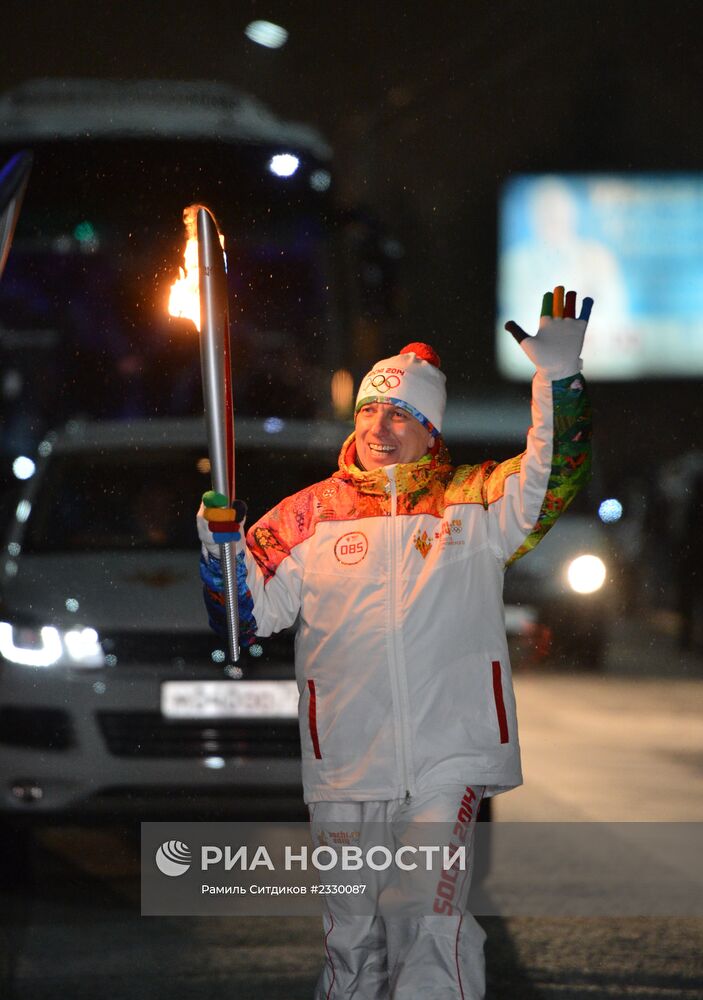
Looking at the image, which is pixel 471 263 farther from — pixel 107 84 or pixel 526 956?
pixel 526 956

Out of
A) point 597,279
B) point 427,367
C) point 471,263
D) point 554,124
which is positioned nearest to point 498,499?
point 427,367

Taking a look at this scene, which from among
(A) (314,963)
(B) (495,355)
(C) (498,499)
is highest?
(B) (495,355)

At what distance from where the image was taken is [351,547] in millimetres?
3611

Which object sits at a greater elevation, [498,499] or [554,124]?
[554,124]

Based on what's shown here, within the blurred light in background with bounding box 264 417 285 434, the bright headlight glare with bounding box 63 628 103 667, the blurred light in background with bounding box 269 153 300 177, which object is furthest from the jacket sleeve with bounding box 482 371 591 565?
the blurred light in background with bounding box 269 153 300 177

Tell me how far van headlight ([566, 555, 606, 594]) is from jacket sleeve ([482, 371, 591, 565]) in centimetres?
375

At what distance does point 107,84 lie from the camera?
21.9 ft

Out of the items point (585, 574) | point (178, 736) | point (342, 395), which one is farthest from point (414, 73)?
point (585, 574)

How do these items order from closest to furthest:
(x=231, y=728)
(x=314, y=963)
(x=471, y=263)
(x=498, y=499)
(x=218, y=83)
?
(x=498, y=499) → (x=314, y=963) → (x=231, y=728) → (x=218, y=83) → (x=471, y=263)

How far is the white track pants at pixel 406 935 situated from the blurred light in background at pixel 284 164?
3980 mm

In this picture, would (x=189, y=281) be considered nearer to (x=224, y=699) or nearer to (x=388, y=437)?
(x=388, y=437)

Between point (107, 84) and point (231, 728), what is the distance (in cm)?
281

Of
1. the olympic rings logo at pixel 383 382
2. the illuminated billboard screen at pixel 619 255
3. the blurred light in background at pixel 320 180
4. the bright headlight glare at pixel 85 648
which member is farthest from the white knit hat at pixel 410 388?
the illuminated billboard screen at pixel 619 255

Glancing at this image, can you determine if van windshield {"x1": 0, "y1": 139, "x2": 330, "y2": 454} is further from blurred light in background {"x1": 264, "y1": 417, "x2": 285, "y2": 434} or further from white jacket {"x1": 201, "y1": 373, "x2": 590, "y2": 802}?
white jacket {"x1": 201, "y1": 373, "x2": 590, "y2": 802}
